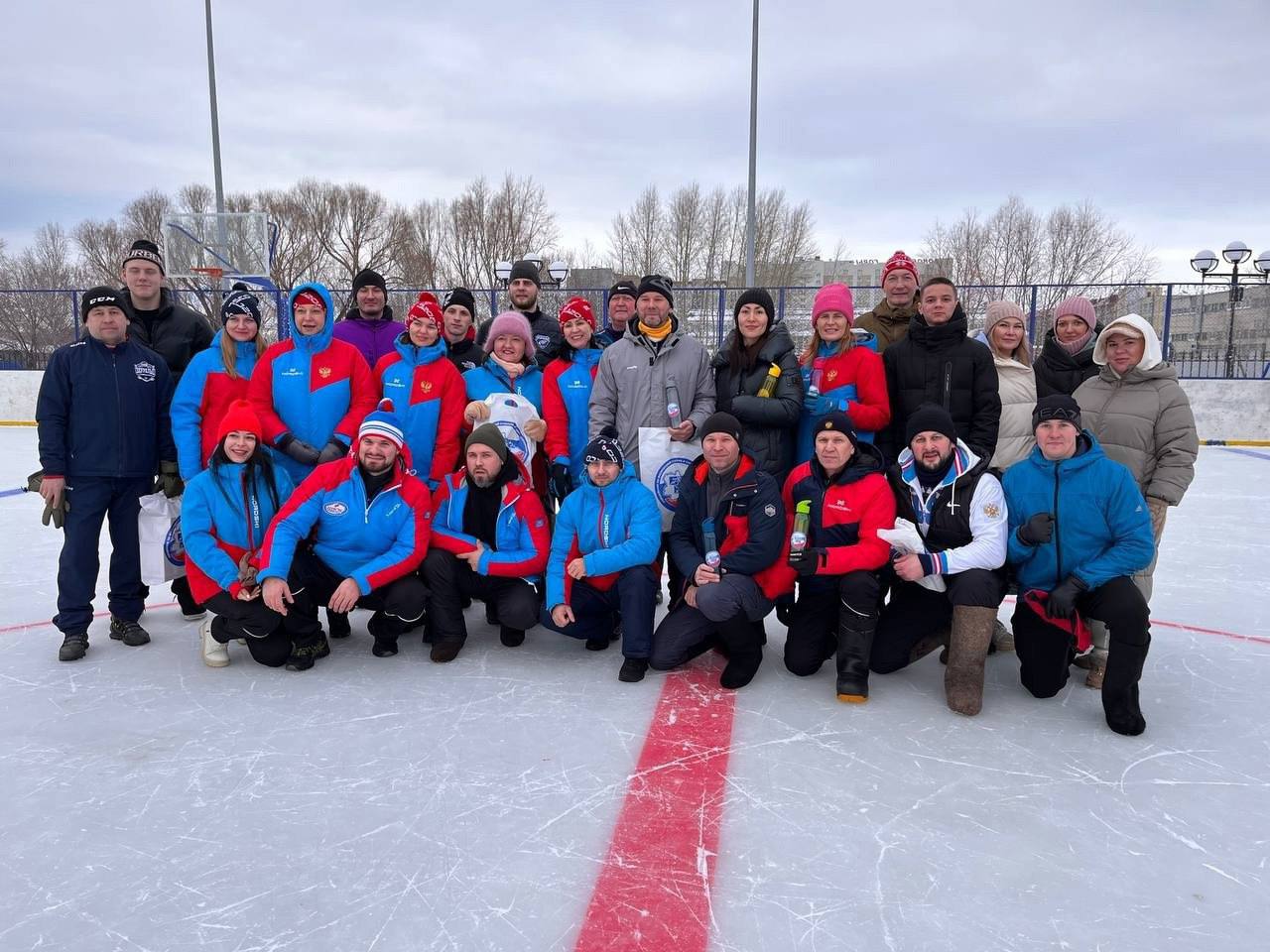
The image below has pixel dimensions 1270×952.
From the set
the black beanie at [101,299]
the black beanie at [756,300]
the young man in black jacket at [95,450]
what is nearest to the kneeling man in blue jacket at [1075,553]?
the black beanie at [756,300]

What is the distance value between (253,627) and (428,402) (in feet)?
4.14

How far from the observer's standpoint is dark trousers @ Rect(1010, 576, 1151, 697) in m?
2.77

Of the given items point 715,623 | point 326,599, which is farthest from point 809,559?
point 326,599

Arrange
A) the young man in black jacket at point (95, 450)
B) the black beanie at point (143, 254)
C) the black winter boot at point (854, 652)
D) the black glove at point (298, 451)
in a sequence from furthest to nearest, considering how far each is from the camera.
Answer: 1. the black beanie at point (143, 254)
2. the black glove at point (298, 451)
3. the young man in black jacket at point (95, 450)
4. the black winter boot at point (854, 652)

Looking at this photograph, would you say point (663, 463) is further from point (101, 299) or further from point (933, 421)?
point (101, 299)

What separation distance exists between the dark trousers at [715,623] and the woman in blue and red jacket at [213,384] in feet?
7.08

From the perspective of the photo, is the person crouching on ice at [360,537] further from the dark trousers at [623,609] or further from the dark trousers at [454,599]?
the dark trousers at [623,609]

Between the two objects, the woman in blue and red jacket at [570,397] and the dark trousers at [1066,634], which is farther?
the woman in blue and red jacket at [570,397]

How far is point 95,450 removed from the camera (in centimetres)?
346

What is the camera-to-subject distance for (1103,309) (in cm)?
1339

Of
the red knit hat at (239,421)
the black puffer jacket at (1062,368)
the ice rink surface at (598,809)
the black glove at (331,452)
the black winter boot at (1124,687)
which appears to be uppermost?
the black puffer jacket at (1062,368)

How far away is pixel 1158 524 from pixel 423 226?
29.8 metres

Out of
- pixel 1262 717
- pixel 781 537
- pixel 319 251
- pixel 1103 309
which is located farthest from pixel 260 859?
pixel 319 251

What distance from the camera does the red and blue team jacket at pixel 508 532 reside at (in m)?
3.47
